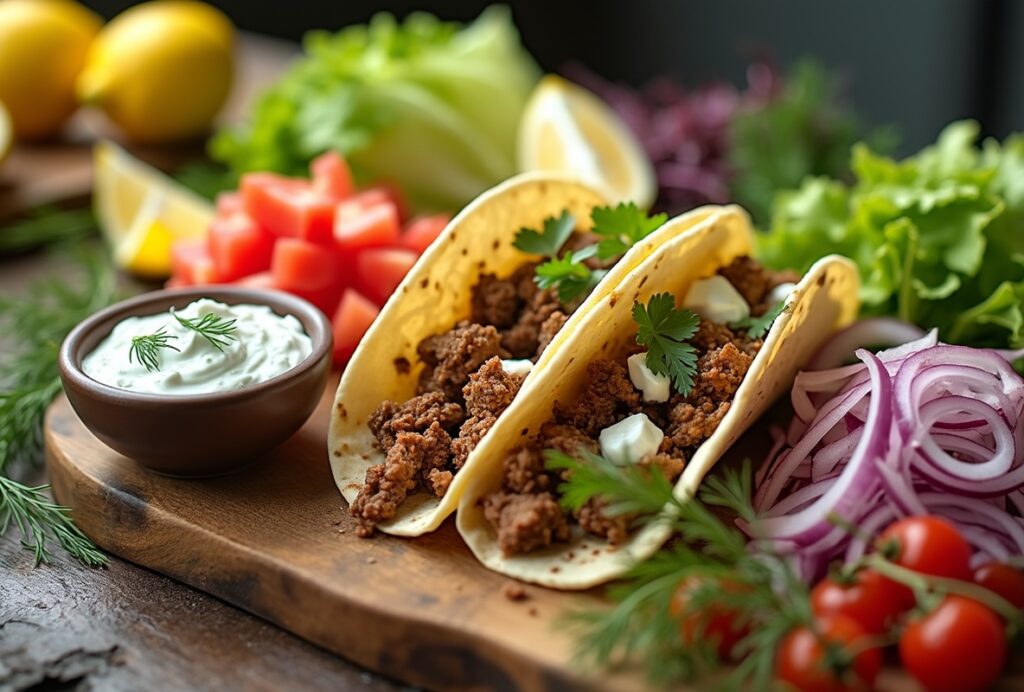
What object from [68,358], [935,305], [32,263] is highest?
[68,358]

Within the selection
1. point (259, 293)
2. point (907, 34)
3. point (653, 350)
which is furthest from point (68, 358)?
point (907, 34)

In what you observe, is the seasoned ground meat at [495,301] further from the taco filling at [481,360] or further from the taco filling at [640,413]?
the taco filling at [640,413]

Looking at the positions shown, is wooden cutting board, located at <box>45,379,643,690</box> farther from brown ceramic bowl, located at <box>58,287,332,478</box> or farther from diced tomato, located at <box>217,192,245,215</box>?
diced tomato, located at <box>217,192,245,215</box>

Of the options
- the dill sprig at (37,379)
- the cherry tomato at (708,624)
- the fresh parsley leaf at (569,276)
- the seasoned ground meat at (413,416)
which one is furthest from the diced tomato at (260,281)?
the cherry tomato at (708,624)

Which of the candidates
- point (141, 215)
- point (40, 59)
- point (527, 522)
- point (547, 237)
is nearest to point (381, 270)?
point (547, 237)

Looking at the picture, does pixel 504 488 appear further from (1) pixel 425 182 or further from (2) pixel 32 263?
(2) pixel 32 263

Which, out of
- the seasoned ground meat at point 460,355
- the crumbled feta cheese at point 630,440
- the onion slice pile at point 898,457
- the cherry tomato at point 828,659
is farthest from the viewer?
the seasoned ground meat at point 460,355
